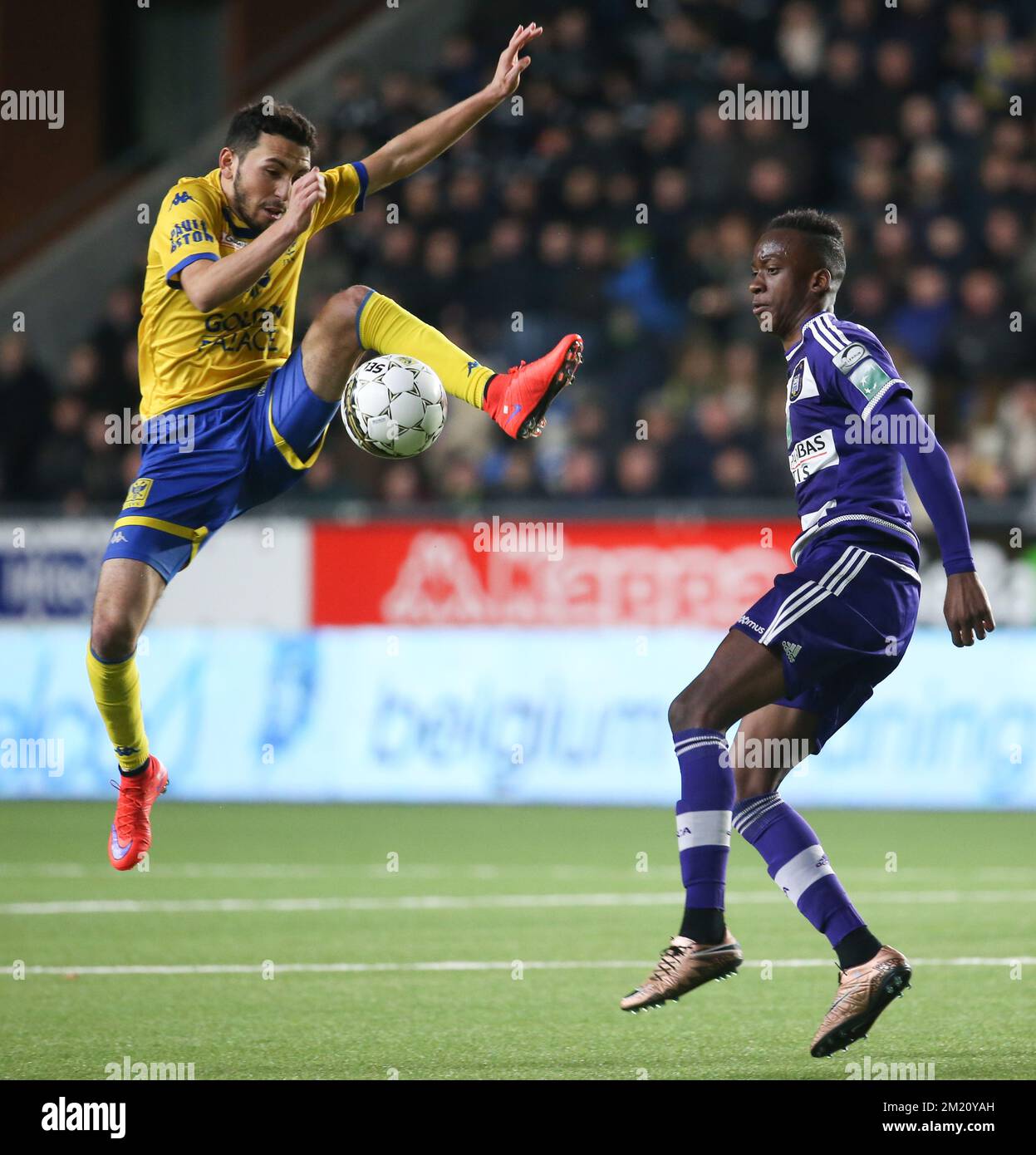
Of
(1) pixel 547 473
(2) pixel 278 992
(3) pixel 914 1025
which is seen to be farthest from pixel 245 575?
(3) pixel 914 1025

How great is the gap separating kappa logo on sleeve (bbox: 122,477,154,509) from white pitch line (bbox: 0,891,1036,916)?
2839mm

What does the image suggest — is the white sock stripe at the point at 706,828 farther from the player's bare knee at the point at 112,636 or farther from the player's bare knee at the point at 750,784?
the player's bare knee at the point at 112,636

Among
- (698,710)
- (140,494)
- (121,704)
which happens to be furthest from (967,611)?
(121,704)

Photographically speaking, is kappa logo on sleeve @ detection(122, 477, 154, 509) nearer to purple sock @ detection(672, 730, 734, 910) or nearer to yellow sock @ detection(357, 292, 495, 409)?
yellow sock @ detection(357, 292, 495, 409)

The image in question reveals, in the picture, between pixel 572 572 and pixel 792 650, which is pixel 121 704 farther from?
pixel 572 572

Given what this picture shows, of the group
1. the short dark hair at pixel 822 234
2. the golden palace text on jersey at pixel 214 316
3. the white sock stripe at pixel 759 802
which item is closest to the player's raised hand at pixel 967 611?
the white sock stripe at pixel 759 802

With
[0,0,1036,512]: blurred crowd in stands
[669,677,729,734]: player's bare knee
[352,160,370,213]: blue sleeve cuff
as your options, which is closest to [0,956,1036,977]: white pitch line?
[669,677,729,734]: player's bare knee

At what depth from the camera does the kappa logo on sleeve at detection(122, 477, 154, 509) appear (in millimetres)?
6508

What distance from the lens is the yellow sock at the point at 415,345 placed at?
20.0ft

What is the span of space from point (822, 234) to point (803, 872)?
1.87 meters

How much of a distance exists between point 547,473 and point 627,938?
6.86 metres

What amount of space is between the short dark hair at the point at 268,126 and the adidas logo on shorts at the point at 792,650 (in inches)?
90.1

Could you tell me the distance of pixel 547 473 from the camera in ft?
47.5

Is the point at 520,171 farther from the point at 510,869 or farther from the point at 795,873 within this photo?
the point at 795,873
